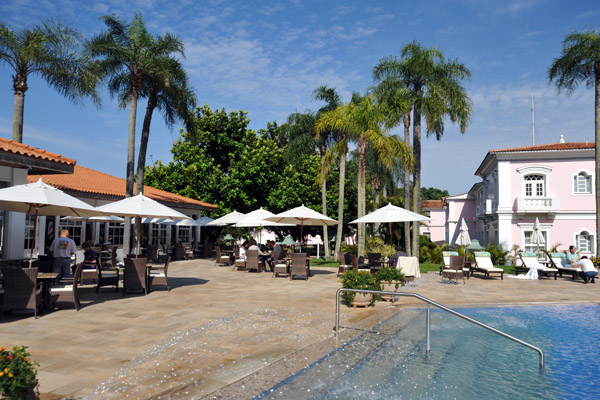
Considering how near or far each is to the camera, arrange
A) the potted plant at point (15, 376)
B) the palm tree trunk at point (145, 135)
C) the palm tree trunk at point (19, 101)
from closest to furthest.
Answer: the potted plant at point (15, 376)
the palm tree trunk at point (19, 101)
the palm tree trunk at point (145, 135)

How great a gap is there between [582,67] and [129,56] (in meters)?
23.9

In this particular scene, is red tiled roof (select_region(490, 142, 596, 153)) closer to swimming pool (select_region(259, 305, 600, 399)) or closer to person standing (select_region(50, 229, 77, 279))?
swimming pool (select_region(259, 305, 600, 399))

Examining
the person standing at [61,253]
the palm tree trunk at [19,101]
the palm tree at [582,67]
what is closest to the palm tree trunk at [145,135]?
the palm tree trunk at [19,101]

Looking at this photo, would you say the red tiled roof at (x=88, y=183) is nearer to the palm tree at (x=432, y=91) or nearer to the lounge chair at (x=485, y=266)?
the palm tree at (x=432, y=91)

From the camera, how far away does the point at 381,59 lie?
2352 cm

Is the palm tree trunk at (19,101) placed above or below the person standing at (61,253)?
above

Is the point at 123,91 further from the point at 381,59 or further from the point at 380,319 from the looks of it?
the point at 380,319

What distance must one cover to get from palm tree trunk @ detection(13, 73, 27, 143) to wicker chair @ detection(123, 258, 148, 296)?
31.1ft

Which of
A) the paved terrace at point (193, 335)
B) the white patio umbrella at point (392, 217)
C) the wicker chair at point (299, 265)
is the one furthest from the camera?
the white patio umbrella at point (392, 217)

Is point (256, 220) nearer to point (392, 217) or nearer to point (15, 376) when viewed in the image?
point (392, 217)

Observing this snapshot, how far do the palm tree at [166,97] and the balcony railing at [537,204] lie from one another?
23.3 m

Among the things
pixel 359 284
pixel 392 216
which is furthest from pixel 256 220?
pixel 359 284

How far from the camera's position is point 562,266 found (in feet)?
59.5

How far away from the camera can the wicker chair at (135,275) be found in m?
10.9
